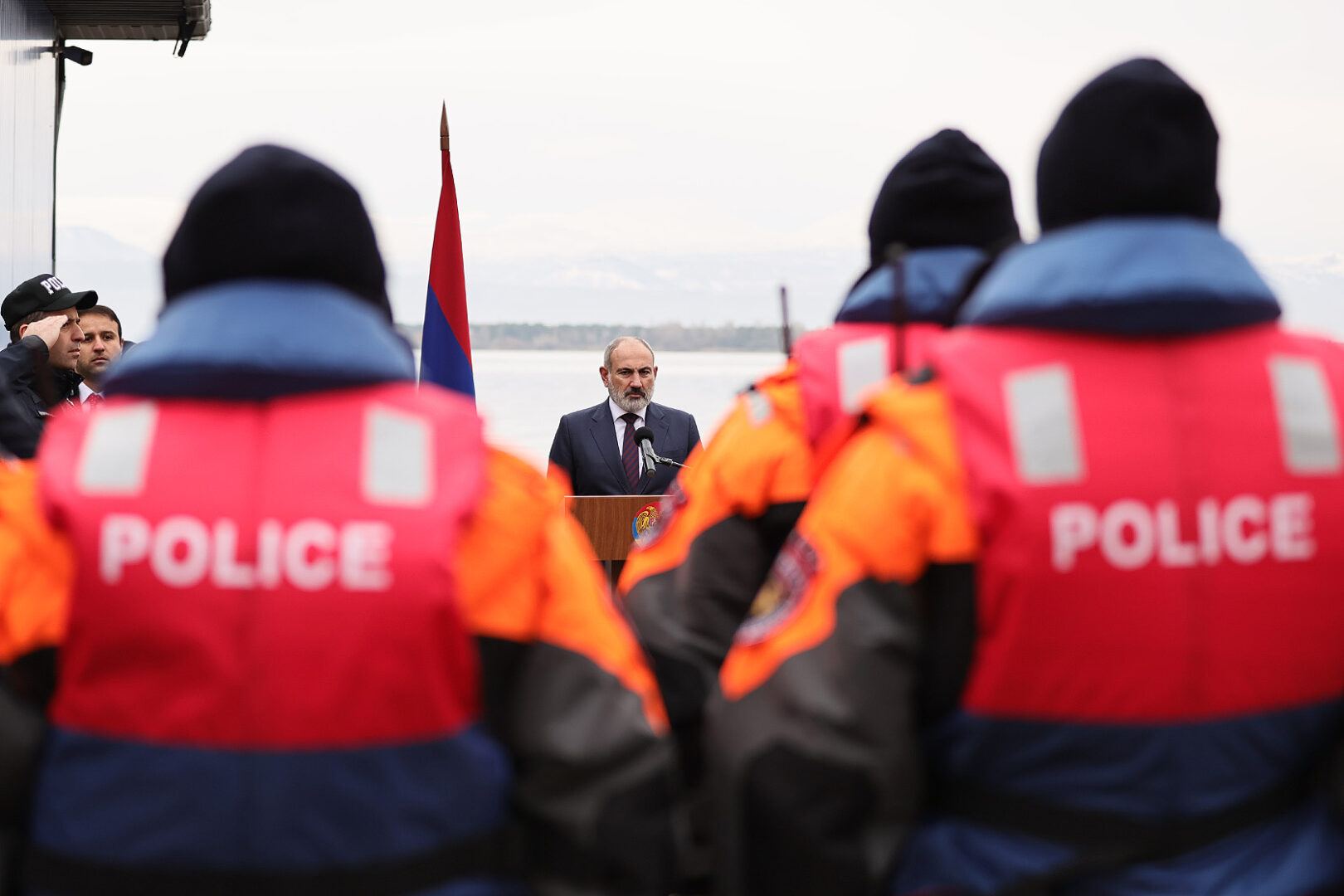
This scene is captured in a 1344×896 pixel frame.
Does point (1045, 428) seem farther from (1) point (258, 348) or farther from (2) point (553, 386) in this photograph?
(2) point (553, 386)

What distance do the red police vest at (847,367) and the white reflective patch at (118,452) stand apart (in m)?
0.94

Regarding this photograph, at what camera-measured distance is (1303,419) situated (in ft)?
3.54

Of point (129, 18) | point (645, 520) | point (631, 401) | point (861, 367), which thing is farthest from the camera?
point (129, 18)

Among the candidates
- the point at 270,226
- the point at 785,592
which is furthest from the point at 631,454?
the point at 270,226

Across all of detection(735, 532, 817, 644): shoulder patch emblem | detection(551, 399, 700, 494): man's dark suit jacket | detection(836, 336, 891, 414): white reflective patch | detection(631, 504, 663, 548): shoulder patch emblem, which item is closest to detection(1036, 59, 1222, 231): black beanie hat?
detection(735, 532, 817, 644): shoulder patch emblem

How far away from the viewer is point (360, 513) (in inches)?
38.8

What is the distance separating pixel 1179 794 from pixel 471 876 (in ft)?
2.07

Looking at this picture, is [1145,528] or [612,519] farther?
[612,519]

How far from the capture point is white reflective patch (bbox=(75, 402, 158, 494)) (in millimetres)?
996

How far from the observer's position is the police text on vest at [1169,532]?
1.03m

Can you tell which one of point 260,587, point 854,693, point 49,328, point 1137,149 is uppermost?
point 49,328

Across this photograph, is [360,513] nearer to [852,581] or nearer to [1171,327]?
[852,581]

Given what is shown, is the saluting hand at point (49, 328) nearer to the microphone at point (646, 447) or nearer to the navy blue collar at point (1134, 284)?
the microphone at point (646, 447)

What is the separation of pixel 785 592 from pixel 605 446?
3.41 metres
